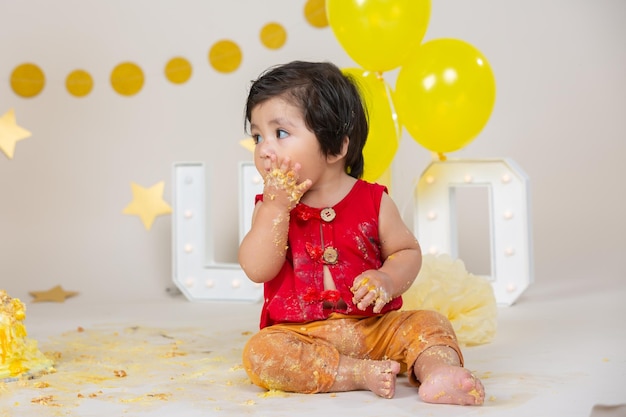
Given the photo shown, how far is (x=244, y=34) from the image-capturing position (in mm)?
3785

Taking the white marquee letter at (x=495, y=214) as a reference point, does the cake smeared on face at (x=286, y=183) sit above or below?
above

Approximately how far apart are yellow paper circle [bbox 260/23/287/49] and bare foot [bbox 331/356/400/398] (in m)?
2.27

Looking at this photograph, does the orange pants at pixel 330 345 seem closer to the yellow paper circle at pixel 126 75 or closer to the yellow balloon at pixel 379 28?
the yellow balloon at pixel 379 28

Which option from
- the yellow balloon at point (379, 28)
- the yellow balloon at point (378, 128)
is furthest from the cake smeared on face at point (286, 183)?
the yellow balloon at point (379, 28)

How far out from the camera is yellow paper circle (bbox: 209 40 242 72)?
380 cm

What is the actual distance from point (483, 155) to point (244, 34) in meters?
1.15

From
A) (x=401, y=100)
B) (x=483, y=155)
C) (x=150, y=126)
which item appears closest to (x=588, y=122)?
(x=483, y=155)

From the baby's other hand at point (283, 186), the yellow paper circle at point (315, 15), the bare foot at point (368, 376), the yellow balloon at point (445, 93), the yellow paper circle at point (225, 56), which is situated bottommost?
the bare foot at point (368, 376)

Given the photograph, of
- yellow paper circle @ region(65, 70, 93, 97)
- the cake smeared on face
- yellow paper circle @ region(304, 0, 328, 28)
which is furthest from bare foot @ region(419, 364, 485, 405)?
yellow paper circle @ region(65, 70, 93, 97)

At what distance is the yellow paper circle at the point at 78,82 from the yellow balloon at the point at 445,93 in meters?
1.71

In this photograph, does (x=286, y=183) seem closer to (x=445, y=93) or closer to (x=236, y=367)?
(x=236, y=367)

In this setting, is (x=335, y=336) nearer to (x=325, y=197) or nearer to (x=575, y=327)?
(x=325, y=197)

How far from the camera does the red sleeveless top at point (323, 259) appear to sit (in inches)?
69.4

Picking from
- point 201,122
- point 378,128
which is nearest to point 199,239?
point 201,122
